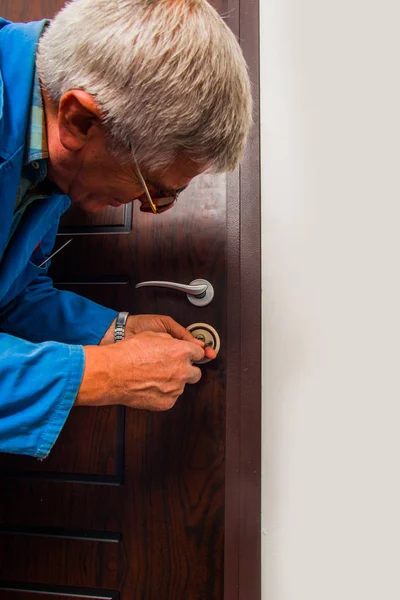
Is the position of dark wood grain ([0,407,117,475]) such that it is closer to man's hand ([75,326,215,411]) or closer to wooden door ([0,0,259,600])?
wooden door ([0,0,259,600])

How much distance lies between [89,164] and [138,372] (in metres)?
0.29

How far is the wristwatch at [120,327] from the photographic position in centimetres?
72

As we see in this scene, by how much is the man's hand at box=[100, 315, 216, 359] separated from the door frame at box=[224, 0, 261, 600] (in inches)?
3.1

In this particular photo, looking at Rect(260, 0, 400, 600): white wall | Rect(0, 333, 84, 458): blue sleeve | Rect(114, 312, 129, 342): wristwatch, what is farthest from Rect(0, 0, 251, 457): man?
Rect(260, 0, 400, 600): white wall

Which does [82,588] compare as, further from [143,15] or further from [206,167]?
[143,15]

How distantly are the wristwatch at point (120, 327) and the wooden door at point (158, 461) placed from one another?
63 millimetres

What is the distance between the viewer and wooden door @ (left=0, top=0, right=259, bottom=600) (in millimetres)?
724

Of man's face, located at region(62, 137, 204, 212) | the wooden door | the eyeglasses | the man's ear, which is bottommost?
the wooden door

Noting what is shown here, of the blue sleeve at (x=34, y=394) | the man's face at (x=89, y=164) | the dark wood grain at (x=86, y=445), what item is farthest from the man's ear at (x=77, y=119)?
the dark wood grain at (x=86, y=445)

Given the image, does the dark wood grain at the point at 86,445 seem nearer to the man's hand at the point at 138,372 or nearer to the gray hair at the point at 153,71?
the man's hand at the point at 138,372

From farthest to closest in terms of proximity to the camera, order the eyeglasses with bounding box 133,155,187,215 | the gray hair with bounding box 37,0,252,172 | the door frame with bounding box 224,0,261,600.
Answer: the door frame with bounding box 224,0,261,600 → the eyeglasses with bounding box 133,155,187,215 → the gray hair with bounding box 37,0,252,172

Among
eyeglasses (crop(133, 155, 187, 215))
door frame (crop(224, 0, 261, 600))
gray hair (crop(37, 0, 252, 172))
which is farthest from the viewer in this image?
door frame (crop(224, 0, 261, 600))

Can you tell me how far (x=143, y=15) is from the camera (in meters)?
0.46

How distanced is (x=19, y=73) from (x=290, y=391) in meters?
0.62
